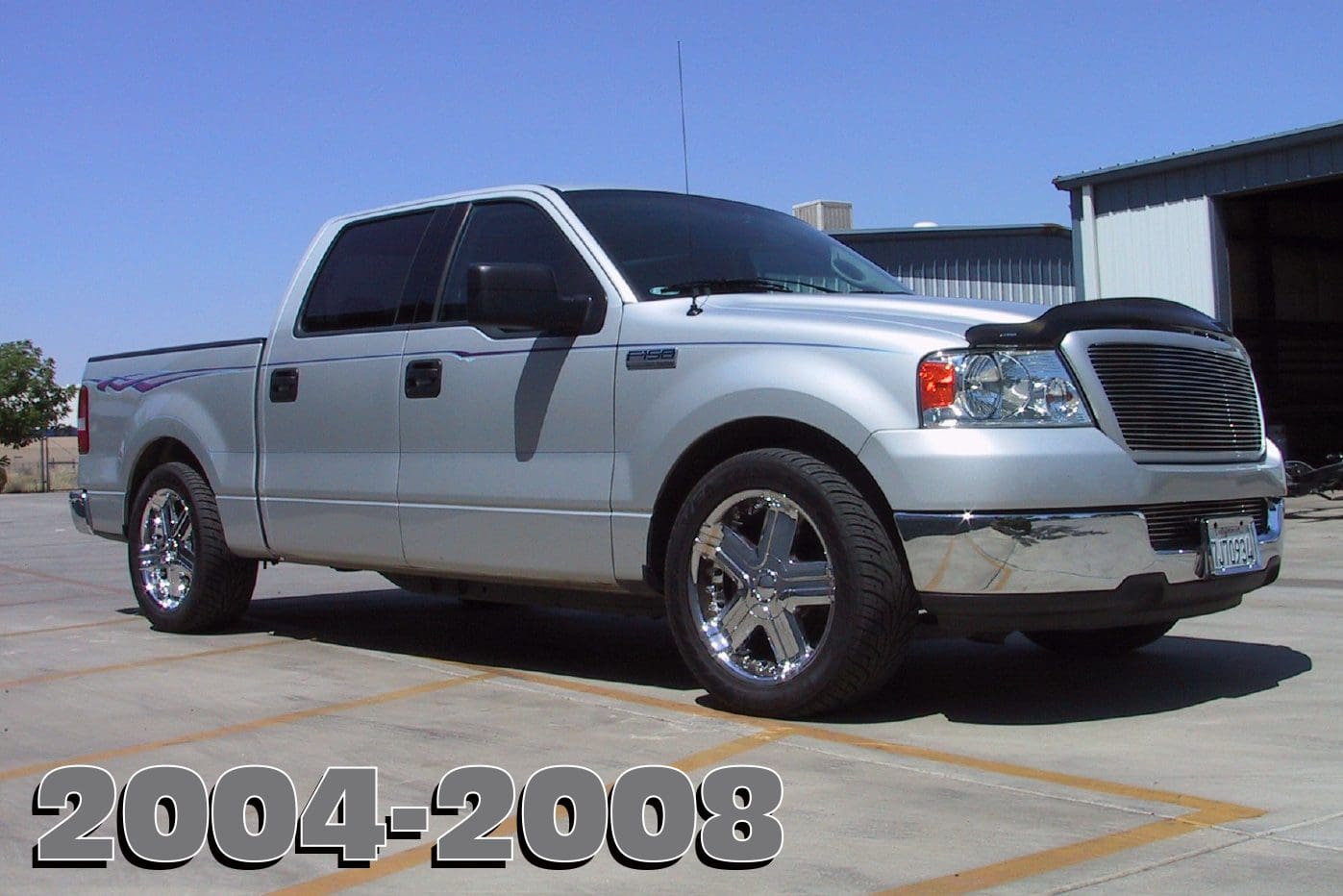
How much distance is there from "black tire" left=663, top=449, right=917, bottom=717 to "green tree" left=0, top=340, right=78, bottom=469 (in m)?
51.7

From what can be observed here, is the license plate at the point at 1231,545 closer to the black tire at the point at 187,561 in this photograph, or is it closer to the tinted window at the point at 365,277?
the tinted window at the point at 365,277

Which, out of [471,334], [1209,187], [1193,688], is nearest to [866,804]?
[1193,688]

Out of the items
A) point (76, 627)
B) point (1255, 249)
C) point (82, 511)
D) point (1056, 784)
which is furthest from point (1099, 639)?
point (1255, 249)

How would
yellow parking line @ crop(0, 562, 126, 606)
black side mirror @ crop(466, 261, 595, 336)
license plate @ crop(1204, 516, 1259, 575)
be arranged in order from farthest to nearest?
yellow parking line @ crop(0, 562, 126, 606), black side mirror @ crop(466, 261, 595, 336), license plate @ crop(1204, 516, 1259, 575)

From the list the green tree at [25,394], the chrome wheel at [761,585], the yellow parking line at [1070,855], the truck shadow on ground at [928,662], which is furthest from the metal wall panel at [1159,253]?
the green tree at [25,394]

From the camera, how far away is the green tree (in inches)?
2082

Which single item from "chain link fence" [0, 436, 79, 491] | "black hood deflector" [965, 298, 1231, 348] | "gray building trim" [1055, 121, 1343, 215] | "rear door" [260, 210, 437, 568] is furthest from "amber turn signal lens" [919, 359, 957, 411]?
"chain link fence" [0, 436, 79, 491]

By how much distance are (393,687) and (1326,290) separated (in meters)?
21.6

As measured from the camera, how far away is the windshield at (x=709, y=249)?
581 centimetres

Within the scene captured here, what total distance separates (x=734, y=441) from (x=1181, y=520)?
148 centimetres

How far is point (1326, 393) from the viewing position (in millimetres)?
23688

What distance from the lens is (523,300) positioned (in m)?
5.63

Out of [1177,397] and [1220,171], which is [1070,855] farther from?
[1220,171]

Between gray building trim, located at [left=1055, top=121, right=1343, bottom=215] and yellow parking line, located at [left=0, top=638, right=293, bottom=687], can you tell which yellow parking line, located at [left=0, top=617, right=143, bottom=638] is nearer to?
yellow parking line, located at [left=0, top=638, right=293, bottom=687]
